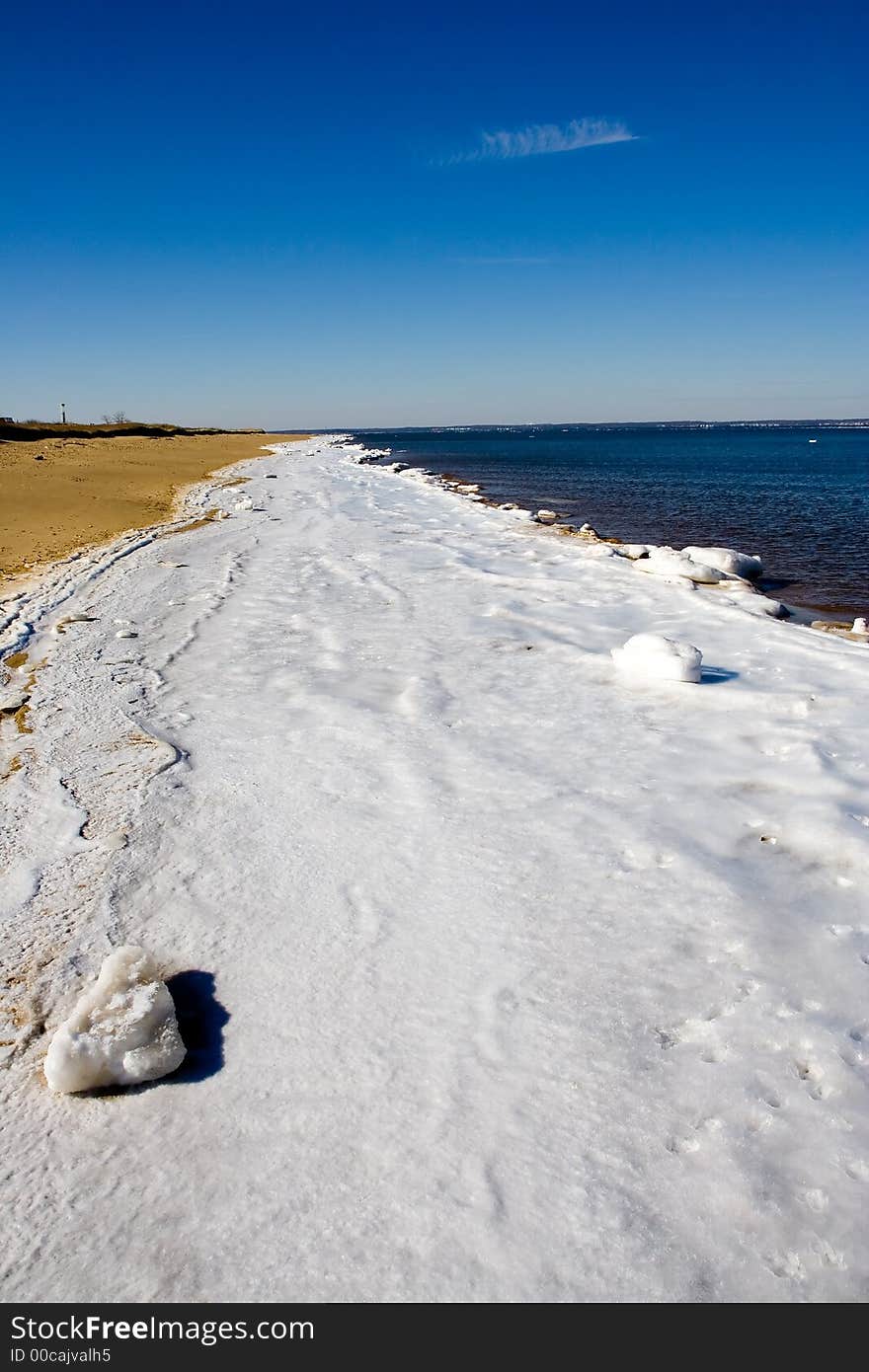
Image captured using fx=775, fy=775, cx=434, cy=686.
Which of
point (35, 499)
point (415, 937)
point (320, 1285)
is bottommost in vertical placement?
point (320, 1285)

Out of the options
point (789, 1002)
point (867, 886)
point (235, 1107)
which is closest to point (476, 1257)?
point (235, 1107)

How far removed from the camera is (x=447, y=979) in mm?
3135

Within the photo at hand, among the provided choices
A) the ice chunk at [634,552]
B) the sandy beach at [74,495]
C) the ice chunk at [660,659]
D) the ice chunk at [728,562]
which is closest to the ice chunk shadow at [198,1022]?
the ice chunk at [660,659]

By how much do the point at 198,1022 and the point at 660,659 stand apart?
5.02 meters

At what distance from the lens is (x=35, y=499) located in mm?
19203

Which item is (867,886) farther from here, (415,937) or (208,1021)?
(208,1021)

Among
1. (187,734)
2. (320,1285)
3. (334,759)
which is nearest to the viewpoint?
(320,1285)

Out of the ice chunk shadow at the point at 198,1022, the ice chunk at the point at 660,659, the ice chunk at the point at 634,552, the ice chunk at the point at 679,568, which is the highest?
the ice chunk at the point at 634,552

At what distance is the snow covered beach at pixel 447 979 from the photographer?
216 centimetres

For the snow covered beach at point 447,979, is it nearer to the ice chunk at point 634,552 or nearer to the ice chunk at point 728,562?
the ice chunk at point 728,562

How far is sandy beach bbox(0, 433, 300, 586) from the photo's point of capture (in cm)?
1405

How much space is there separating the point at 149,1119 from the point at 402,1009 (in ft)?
3.08

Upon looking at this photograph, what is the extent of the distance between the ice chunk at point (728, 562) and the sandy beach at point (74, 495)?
1072 centimetres

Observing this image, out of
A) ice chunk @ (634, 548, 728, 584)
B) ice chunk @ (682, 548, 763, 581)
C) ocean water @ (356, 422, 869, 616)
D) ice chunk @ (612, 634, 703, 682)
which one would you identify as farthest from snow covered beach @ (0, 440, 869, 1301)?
ocean water @ (356, 422, 869, 616)
